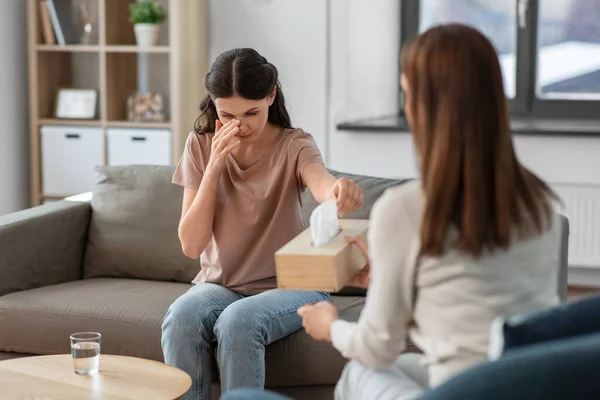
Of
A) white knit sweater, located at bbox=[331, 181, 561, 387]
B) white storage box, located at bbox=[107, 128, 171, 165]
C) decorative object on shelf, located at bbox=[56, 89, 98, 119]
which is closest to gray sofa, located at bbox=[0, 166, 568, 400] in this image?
white knit sweater, located at bbox=[331, 181, 561, 387]

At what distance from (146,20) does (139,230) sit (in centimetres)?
187

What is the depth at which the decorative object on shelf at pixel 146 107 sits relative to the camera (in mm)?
4898

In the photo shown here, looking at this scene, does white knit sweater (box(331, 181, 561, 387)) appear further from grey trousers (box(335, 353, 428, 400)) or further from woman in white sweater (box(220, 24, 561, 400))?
grey trousers (box(335, 353, 428, 400))

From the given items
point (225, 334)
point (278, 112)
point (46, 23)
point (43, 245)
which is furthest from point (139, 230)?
point (46, 23)

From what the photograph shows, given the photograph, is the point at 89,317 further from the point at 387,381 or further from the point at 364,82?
the point at 364,82

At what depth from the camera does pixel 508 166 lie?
153 centimetres

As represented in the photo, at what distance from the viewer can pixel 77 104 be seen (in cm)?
497

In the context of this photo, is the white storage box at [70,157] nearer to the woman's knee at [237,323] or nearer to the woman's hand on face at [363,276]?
the woman's knee at [237,323]

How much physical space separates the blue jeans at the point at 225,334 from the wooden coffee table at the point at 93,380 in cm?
17

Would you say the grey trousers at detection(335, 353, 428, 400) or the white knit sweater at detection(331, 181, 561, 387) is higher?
the white knit sweater at detection(331, 181, 561, 387)

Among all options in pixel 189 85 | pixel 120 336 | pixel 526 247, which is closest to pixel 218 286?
pixel 120 336

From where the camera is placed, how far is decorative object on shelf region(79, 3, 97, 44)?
197 inches

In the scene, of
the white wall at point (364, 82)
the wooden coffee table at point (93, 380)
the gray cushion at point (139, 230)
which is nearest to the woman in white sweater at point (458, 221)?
the wooden coffee table at point (93, 380)

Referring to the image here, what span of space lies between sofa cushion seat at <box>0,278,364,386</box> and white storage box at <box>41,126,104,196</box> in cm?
193
